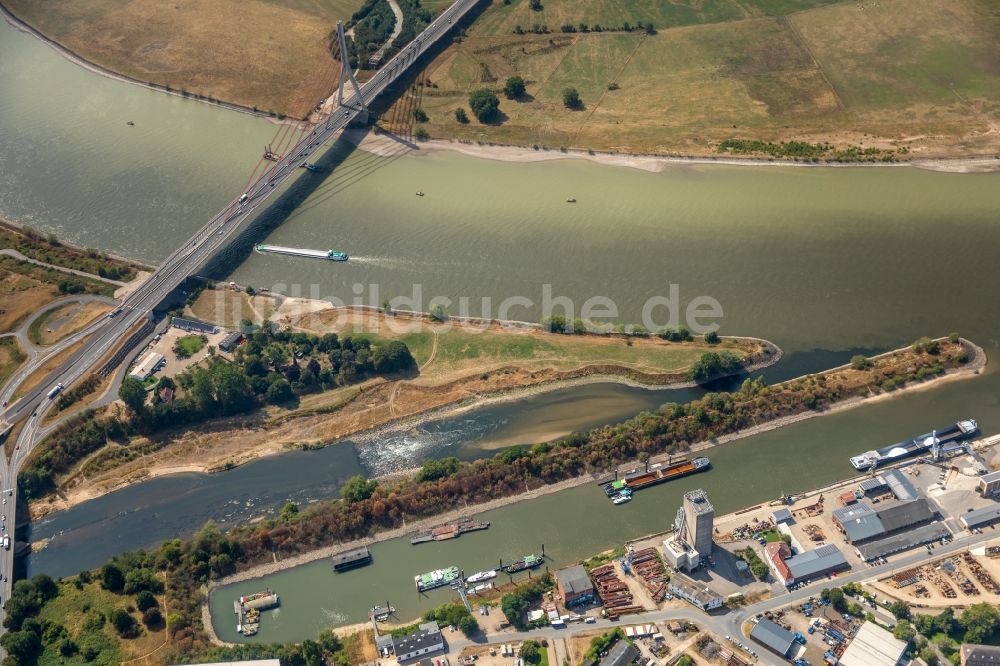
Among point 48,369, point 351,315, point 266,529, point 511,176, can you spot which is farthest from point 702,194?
point 48,369

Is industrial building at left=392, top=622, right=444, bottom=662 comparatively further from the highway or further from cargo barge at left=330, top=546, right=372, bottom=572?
the highway

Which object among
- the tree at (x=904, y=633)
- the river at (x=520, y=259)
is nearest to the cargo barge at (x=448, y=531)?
the river at (x=520, y=259)

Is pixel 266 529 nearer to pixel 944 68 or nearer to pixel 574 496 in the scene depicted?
pixel 574 496

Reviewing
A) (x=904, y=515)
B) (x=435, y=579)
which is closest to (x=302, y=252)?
(x=435, y=579)

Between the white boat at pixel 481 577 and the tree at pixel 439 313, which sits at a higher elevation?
the tree at pixel 439 313

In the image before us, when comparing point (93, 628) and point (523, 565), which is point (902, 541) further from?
point (93, 628)

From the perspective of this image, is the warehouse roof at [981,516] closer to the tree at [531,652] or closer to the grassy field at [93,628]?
the tree at [531,652]
